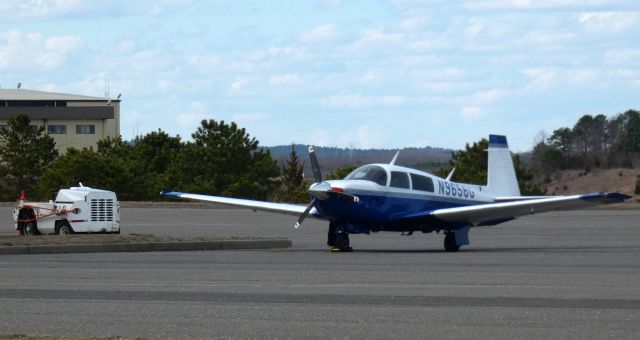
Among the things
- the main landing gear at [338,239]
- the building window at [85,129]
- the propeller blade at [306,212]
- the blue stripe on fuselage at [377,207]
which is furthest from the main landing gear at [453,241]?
the building window at [85,129]

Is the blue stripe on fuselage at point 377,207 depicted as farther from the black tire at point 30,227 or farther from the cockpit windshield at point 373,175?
the black tire at point 30,227

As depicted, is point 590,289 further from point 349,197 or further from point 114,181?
point 114,181

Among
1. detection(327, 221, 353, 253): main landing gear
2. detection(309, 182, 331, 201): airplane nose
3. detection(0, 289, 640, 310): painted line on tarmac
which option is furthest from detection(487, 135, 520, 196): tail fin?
detection(0, 289, 640, 310): painted line on tarmac

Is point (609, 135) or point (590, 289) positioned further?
point (609, 135)

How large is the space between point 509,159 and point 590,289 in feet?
57.1

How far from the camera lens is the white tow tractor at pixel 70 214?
30.9 metres

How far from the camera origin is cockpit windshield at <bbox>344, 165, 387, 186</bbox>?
95.9 feet

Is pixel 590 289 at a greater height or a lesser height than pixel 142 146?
lesser

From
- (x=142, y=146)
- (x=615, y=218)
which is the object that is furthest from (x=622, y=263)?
(x=142, y=146)

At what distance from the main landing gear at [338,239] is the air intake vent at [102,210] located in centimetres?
611

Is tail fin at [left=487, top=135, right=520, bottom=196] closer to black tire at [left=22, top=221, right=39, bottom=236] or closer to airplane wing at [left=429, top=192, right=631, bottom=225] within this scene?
airplane wing at [left=429, top=192, right=631, bottom=225]

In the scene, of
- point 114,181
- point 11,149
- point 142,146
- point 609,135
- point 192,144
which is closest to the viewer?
point 114,181

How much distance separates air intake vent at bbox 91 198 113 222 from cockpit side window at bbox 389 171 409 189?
6.96 metres

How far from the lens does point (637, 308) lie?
47.1ft
